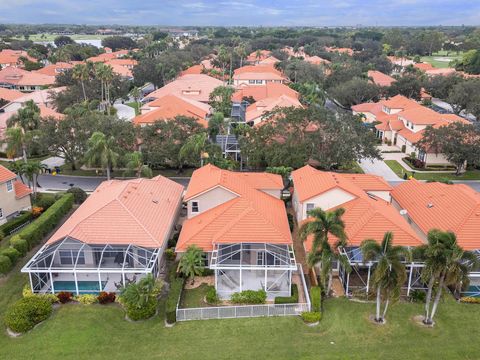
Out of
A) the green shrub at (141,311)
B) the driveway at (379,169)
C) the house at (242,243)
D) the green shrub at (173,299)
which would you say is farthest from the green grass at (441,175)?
the green shrub at (141,311)

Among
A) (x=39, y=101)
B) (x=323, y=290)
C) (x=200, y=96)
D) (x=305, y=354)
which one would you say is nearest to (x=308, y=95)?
(x=200, y=96)

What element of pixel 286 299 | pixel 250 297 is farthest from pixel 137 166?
pixel 286 299

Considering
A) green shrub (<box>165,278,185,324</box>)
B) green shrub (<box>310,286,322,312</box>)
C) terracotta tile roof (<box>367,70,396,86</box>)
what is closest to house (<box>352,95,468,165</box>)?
terracotta tile roof (<box>367,70,396,86</box>)

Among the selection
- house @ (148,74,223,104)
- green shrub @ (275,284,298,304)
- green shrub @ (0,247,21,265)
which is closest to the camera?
green shrub @ (275,284,298,304)

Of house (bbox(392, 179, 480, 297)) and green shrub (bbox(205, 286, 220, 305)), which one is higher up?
house (bbox(392, 179, 480, 297))

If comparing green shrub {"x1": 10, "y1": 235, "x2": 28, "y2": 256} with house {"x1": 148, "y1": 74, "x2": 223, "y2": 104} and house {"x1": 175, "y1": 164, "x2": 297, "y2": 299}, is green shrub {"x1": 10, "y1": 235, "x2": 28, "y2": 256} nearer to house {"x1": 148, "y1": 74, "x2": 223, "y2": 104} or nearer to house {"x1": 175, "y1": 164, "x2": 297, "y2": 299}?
house {"x1": 175, "y1": 164, "x2": 297, "y2": 299}

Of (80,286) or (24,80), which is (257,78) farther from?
(80,286)

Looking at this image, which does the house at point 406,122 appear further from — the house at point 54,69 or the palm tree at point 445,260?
the house at point 54,69
